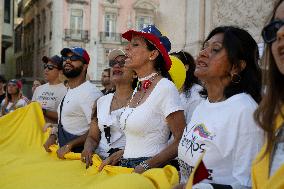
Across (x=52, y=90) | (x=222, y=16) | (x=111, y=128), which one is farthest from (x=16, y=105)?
(x=111, y=128)

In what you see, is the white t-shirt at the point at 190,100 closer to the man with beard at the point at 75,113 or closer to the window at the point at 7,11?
the man with beard at the point at 75,113

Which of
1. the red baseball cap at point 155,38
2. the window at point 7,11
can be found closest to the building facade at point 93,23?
the window at point 7,11

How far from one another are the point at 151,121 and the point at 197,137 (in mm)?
769

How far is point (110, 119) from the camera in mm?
4152

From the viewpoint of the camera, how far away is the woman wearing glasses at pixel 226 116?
247cm

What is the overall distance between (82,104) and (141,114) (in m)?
1.66

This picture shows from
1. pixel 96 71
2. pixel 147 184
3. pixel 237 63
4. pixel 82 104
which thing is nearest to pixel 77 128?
pixel 82 104

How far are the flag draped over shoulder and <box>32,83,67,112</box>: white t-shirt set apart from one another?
0.47 m

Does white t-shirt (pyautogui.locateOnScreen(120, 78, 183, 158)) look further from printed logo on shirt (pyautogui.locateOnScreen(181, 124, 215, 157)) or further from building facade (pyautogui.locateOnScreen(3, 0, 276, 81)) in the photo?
building facade (pyautogui.locateOnScreen(3, 0, 276, 81))

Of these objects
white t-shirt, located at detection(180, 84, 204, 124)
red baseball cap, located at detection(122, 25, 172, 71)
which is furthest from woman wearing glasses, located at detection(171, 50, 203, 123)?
red baseball cap, located at detection(122, 25, 172, 71)

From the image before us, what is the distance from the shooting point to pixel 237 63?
2.86 metres

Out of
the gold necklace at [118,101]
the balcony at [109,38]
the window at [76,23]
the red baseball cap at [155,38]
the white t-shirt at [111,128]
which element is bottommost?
the white t-shirt at [111,128]

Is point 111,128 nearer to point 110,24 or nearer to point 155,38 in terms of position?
point 155,38

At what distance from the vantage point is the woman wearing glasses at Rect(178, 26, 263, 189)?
2.47m
